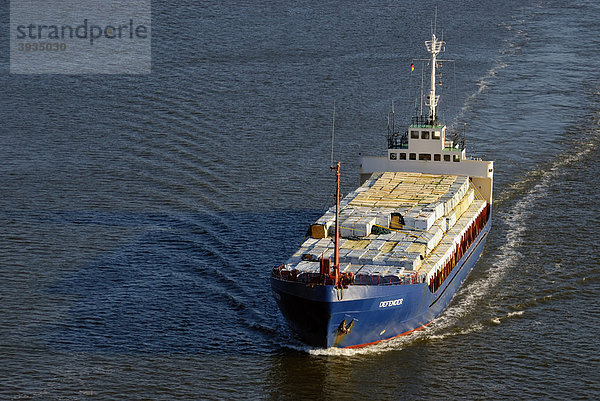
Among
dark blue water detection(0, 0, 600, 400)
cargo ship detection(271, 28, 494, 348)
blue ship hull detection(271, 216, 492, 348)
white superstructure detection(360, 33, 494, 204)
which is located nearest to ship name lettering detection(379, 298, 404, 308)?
blue ship hull detection(271, 216, 492, 348)

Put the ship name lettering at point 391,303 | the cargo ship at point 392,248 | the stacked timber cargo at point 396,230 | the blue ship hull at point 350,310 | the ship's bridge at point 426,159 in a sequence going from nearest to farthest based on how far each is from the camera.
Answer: the blue ship hull at point 350,310 < the cargo ship at point 392,248 < the ship name lettering at point 391,303 < the stacked timber cargo at point 396,230 < the ship's bridge at point 426,159

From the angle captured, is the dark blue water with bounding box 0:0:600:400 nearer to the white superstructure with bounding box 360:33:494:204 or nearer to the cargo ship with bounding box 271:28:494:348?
the cargo ship with bounding box 271:28:494:348

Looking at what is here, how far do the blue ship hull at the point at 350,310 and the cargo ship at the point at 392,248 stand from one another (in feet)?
0.32

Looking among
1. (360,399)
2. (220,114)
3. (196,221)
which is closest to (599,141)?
(220,114)

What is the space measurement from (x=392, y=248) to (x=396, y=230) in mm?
4687

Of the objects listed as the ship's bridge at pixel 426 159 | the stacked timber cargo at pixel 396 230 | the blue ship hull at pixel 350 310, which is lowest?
the blue ship hull at pixel 350 310

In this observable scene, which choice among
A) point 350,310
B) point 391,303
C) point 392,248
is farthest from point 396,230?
point 350,310

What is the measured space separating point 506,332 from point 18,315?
38.7 m

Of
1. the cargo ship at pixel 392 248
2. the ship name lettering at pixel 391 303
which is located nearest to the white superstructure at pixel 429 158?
the cargo ship at pixel 392 248

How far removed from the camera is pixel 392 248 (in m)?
81.6

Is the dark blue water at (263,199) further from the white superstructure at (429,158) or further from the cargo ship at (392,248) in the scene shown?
the white superstructure at (429,158)

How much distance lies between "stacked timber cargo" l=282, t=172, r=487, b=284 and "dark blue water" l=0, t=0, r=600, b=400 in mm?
5335

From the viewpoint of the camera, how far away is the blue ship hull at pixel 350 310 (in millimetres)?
72500

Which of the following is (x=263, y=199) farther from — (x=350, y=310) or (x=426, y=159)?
(x=350, y=310)
